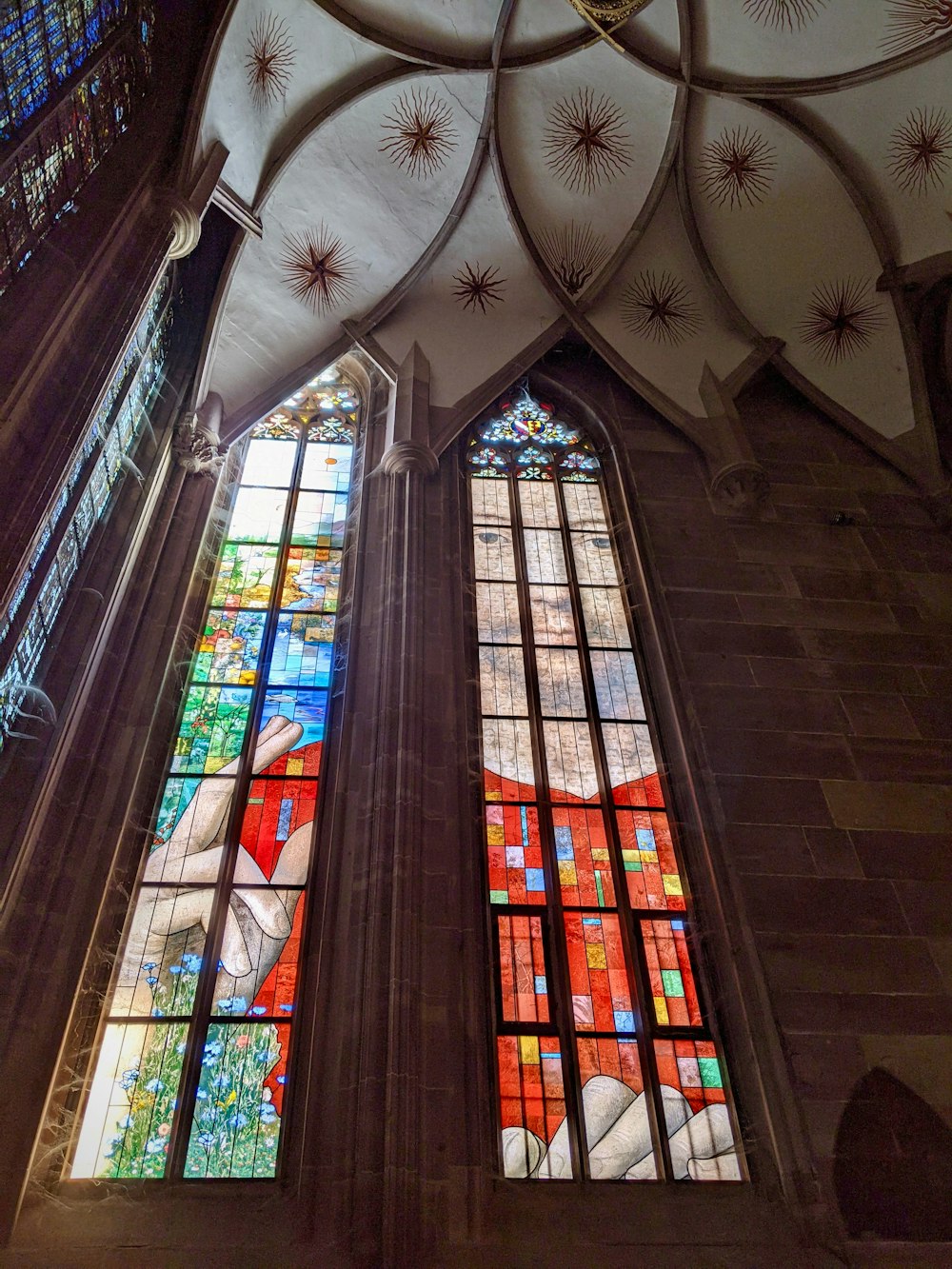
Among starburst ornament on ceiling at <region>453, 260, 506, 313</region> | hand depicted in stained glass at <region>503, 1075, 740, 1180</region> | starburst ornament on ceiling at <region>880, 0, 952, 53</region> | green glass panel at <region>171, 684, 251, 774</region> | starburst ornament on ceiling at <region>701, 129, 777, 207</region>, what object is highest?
starburst ornament on ceiling at <region>701, 129, 777, 207</region>

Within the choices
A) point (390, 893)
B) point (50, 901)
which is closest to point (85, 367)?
point (50, 901)

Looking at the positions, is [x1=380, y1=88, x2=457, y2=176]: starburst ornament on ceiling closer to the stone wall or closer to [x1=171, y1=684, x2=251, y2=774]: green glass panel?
the stone wall

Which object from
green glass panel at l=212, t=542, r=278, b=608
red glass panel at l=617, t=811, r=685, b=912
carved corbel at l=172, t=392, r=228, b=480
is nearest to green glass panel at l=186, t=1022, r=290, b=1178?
red glass panel at l=617, t=811, r=685, b=912

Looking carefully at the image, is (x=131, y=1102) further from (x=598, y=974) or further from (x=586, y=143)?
(x=586, y=143)

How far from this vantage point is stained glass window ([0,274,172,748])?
5297mm

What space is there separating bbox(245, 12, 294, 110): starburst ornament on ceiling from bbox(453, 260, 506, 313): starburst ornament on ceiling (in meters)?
2.33

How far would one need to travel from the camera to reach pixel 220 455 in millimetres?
8648

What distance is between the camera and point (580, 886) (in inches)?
254

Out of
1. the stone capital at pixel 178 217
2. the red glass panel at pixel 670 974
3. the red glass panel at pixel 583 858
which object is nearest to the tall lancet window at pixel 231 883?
the red glass panel at pixel 583 858

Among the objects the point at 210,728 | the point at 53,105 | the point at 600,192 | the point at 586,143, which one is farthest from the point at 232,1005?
the point at 586,143

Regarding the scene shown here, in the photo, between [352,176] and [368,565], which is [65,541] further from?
[352,176]

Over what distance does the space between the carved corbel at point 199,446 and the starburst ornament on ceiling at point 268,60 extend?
8.71 feet

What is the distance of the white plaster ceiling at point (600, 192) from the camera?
30.3 ft

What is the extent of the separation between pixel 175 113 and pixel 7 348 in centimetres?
345
